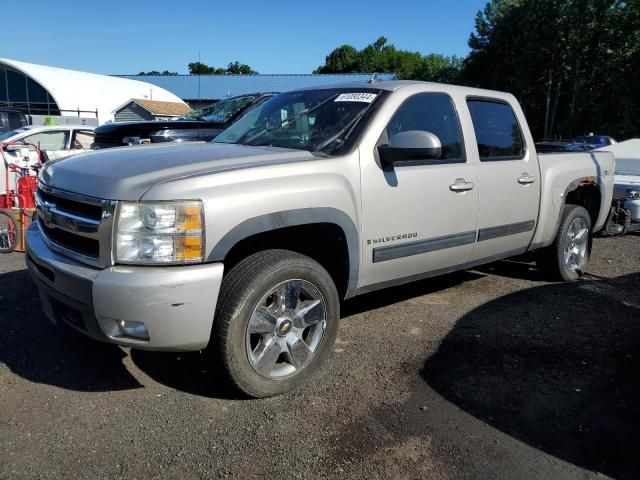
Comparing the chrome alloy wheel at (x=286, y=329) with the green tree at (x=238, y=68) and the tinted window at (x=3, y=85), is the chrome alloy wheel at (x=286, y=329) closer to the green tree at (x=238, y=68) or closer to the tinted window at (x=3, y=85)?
the tinted window at (x=3, y=85)

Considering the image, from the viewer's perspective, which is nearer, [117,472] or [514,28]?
[117,472]

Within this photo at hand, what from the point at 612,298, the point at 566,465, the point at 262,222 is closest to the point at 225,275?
the point at 262,222

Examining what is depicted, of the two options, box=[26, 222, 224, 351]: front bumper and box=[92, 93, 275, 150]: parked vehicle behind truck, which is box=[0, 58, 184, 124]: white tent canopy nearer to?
box=[92, 93, 275, 150]: parked vehicle behind truck

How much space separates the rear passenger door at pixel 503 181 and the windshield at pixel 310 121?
116cm

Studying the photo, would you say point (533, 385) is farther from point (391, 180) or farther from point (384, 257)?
point (391, 180)

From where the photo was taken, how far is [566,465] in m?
2.69

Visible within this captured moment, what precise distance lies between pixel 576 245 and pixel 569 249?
0.64 feet

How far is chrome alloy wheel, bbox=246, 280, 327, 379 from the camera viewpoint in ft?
10.4

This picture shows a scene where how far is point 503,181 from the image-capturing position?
15.1 ft

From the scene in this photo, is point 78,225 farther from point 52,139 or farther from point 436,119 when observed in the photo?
point 52,139

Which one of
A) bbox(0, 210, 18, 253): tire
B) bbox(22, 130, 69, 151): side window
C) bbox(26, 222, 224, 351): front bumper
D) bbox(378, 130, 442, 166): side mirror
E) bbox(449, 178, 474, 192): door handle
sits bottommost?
bbox(0, 210, 18, 253): tire

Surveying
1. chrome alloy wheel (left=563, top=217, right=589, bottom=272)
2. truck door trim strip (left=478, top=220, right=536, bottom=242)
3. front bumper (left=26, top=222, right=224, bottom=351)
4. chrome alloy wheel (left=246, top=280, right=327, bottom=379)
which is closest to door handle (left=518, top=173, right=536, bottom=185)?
truck door trim strip (left=478, top=220, right=536, bottom=242)

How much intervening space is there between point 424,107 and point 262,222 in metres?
1.82

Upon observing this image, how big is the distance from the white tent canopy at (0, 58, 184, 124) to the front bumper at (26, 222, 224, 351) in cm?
3456
